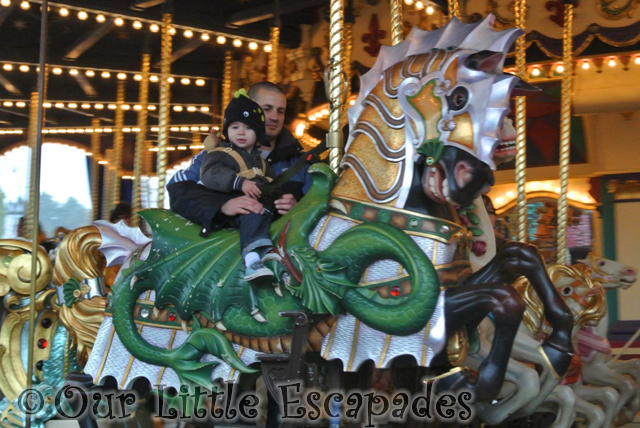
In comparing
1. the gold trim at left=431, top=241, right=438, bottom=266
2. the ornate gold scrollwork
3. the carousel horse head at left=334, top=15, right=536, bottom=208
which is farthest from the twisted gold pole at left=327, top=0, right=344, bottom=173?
the ornate gold scrollwork

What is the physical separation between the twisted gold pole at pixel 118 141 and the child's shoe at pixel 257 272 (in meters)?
4.60

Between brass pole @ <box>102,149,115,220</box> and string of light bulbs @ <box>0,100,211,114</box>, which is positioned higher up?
string of light bulbs @ <box>0,100,211,114</box>

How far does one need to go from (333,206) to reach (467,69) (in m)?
0.69

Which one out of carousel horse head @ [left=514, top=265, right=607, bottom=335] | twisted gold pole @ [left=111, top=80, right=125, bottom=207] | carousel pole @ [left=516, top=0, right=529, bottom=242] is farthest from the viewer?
twisted gold pole @ [left=111, top=80, right=125, bottom=207]

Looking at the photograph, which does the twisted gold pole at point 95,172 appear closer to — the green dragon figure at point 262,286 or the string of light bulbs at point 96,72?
the string of light bulbs at point 96,72

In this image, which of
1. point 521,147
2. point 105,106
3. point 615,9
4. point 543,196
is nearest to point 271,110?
point 521,147

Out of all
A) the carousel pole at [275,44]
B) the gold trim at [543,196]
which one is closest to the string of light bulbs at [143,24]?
the carousel pole at [275,44]

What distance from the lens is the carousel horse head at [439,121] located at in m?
2.77

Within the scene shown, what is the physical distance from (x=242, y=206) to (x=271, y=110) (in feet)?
2.11

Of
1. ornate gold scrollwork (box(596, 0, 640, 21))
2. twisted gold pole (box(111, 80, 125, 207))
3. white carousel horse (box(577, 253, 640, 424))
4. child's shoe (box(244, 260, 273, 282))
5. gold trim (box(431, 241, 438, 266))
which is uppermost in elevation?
ornate gold scrollwork (box(596, 0, 640, 21))

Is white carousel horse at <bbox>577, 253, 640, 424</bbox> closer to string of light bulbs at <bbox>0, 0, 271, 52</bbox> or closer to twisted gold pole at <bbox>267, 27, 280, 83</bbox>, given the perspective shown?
twisted gold pole at <bbox>267, 27, 280, 83</bbox>

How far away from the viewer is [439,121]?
112 inches

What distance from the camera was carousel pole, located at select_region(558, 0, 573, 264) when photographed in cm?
550

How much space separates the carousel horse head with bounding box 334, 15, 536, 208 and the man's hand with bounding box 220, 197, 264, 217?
33cm
